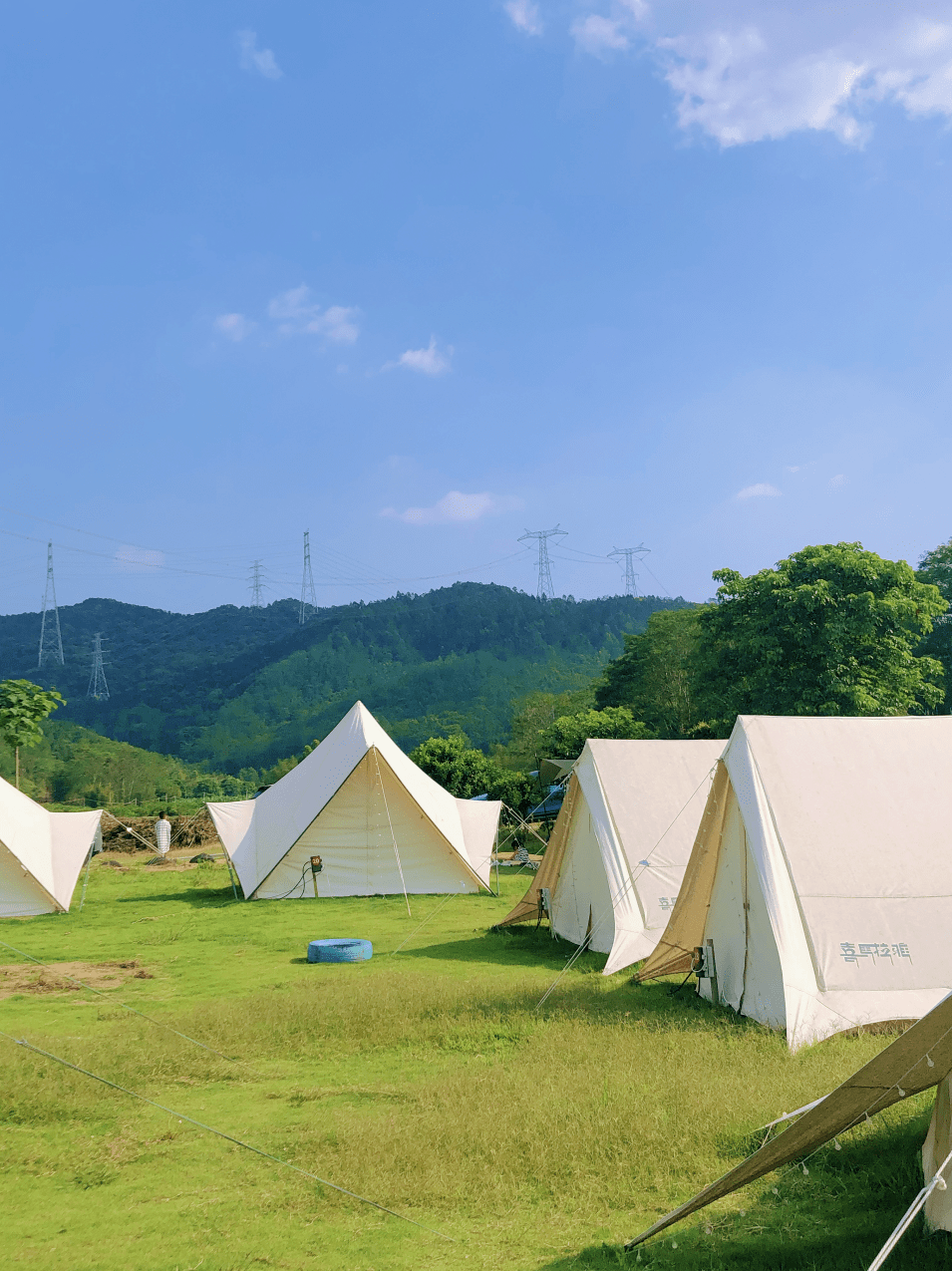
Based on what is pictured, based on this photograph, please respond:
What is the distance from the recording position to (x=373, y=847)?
680 inches

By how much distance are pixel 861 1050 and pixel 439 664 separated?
231 feet

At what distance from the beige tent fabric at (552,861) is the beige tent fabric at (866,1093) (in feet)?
26.4

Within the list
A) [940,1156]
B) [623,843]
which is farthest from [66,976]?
[940,1156]

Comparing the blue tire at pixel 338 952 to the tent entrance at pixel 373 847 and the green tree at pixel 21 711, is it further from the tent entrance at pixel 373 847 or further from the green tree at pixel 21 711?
the green tree at pixel 21 711

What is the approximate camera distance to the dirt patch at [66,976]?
9.80m

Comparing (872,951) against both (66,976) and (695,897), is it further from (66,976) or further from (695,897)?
(66,976)

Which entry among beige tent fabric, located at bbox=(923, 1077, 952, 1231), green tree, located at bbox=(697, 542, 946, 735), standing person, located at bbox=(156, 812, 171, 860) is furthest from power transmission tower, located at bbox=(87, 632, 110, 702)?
beige tent fabric, located at bbox=(923, 1077, 952, 1231)

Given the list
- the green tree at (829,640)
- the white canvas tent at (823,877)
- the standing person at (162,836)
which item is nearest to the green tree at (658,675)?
the green tree at (829,640)

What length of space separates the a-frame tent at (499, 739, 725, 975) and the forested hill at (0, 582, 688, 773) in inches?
1790

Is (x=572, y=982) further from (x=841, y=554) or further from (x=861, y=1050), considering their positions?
(x=841, y=554)

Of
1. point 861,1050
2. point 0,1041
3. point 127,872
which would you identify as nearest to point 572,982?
point 861,1050

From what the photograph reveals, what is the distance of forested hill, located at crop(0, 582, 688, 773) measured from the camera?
67.4 m

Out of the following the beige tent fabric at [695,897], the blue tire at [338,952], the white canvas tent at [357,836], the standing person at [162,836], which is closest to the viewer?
the beige tent fabric at [695,897]

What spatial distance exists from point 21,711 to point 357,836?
9.83m
